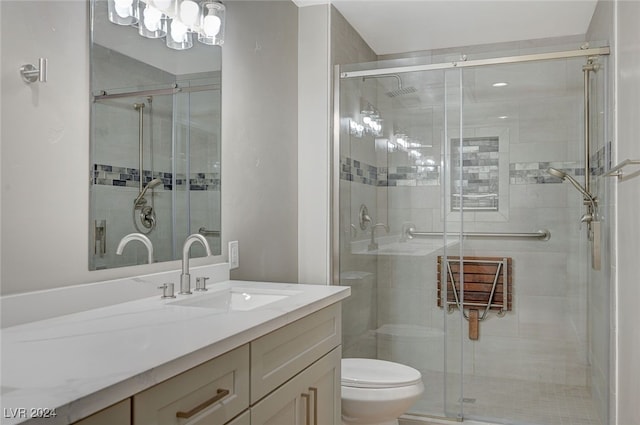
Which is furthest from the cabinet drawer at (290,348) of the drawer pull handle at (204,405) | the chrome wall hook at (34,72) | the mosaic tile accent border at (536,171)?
the mosaic tile accent border at (536,171)

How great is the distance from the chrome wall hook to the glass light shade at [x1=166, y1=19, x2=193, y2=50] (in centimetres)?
59

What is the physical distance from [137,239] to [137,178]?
0.20 meters

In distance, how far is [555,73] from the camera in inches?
105

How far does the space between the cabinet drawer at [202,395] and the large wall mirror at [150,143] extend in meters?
0.61

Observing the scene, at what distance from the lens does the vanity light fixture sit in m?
1.66

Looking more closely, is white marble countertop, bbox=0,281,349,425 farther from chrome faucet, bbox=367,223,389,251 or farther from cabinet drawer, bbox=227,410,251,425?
chrome faucet, bbox=367,223,389,251

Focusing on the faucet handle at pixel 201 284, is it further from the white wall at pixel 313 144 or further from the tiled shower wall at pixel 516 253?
the tiled shower wall at pixel 516 253

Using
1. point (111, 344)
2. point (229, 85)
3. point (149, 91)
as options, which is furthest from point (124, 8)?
point (111, 344)

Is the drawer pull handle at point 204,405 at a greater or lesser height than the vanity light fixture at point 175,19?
lesser

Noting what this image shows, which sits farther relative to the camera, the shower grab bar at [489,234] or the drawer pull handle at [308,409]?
the shower grab bar at [489,234]

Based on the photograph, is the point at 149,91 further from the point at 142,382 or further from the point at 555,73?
the point at 555,73

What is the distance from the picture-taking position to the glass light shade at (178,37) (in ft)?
6.18

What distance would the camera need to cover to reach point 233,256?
7.44 feet

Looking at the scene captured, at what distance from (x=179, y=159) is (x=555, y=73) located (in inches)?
76.8
